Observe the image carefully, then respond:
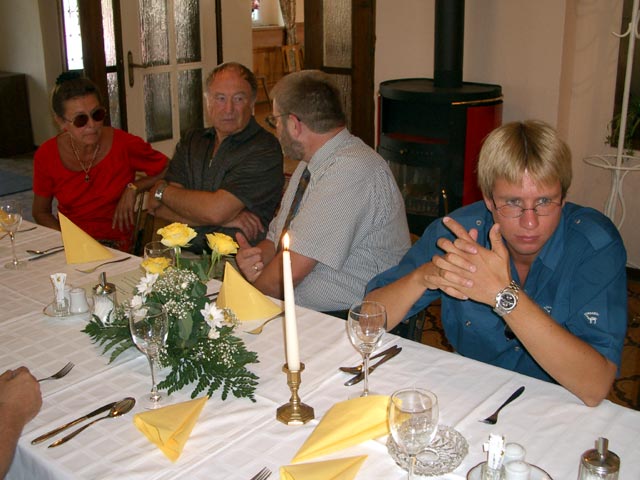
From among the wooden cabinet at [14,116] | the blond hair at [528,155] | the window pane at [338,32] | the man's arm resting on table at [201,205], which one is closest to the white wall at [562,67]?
the window pane at [338,32]

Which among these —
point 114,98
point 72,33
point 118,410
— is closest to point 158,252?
point 118,410

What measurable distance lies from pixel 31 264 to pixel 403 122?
255 centimetres

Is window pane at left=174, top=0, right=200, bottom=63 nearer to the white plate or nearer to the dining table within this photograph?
the dining table

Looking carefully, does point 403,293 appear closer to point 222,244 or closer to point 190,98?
point 222,244

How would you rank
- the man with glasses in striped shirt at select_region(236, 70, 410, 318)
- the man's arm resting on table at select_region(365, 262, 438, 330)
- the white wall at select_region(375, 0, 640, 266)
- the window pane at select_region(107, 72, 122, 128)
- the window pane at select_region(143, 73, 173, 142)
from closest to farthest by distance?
the man's arm resting on table at select_region(365, 262, 438, 330), the man with glasses in striped shirt at select_region(236, 70, 410, 318), the white wall at select_region(375, 0, 640, 266), the window pane at select_region(107, 72, 122, 128), the window pane at select_region(143, 73, 173, 142)

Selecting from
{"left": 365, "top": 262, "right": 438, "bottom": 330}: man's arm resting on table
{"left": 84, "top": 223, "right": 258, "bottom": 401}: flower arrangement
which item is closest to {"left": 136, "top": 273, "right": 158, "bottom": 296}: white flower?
{"left": 84, "top": 223, "right": 258, "bottom": 401}: flower arrangement

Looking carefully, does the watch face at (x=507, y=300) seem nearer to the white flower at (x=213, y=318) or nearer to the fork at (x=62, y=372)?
the white flower at (x=213, y=318)

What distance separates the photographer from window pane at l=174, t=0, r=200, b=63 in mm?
5785

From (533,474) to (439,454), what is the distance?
0.55 feet

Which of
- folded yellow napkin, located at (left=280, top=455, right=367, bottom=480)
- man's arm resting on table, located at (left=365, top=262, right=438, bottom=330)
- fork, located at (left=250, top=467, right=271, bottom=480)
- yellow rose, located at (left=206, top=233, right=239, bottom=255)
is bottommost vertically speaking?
fork, located at (left=250, top=467, right=271, bottom=480)

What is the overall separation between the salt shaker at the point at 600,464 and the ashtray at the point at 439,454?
0.69 feet

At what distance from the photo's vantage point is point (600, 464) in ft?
3.97

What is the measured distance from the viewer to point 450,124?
4086 millimetres

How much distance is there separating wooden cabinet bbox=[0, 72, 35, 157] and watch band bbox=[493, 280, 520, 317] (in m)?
6.59
